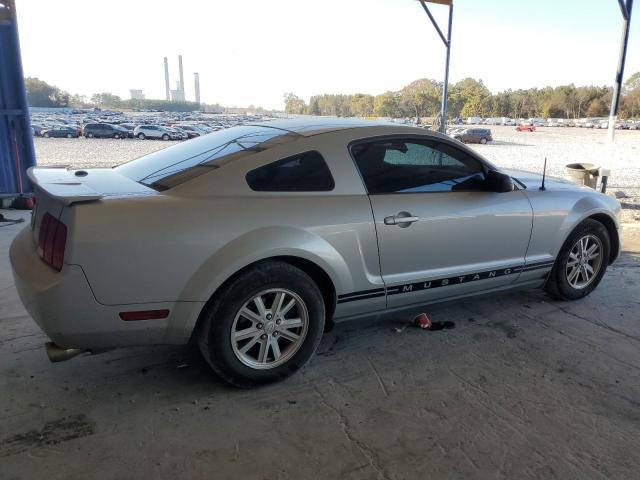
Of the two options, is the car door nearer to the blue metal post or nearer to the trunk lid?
the trunk lid

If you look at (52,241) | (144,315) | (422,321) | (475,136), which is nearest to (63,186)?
(52,241)

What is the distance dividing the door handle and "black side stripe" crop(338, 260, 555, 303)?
42 centimetres

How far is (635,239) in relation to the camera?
22.7ft

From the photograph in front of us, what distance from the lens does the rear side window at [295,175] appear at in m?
2.94

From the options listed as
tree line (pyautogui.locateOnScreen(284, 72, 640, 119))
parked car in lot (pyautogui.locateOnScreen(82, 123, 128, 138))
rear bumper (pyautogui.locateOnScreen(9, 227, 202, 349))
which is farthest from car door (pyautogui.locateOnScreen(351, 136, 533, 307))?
tree line (pyautogui.locateOnScreen(284, 72, 640, 119))

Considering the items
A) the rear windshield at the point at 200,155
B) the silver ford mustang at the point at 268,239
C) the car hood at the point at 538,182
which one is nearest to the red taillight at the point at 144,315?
the silver ford mustang at the point at 268,239

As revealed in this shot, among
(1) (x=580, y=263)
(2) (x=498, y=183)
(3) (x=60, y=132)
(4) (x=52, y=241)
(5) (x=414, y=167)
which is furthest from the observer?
(3) (x=60, y=132)

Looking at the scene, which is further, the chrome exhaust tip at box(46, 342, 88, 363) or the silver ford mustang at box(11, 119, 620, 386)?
the chrome exhaust tip at box(46, 342, 88, 363)

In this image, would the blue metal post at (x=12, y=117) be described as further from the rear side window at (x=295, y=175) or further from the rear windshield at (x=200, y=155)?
the rear side window at (x=295, y=175)

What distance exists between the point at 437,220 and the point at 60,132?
47013 millimetres

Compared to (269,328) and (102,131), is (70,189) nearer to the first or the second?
(269,328)

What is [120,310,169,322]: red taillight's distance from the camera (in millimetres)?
2570

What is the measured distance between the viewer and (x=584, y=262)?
4.52 m

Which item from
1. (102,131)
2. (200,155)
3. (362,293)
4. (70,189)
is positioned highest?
(200,155)
